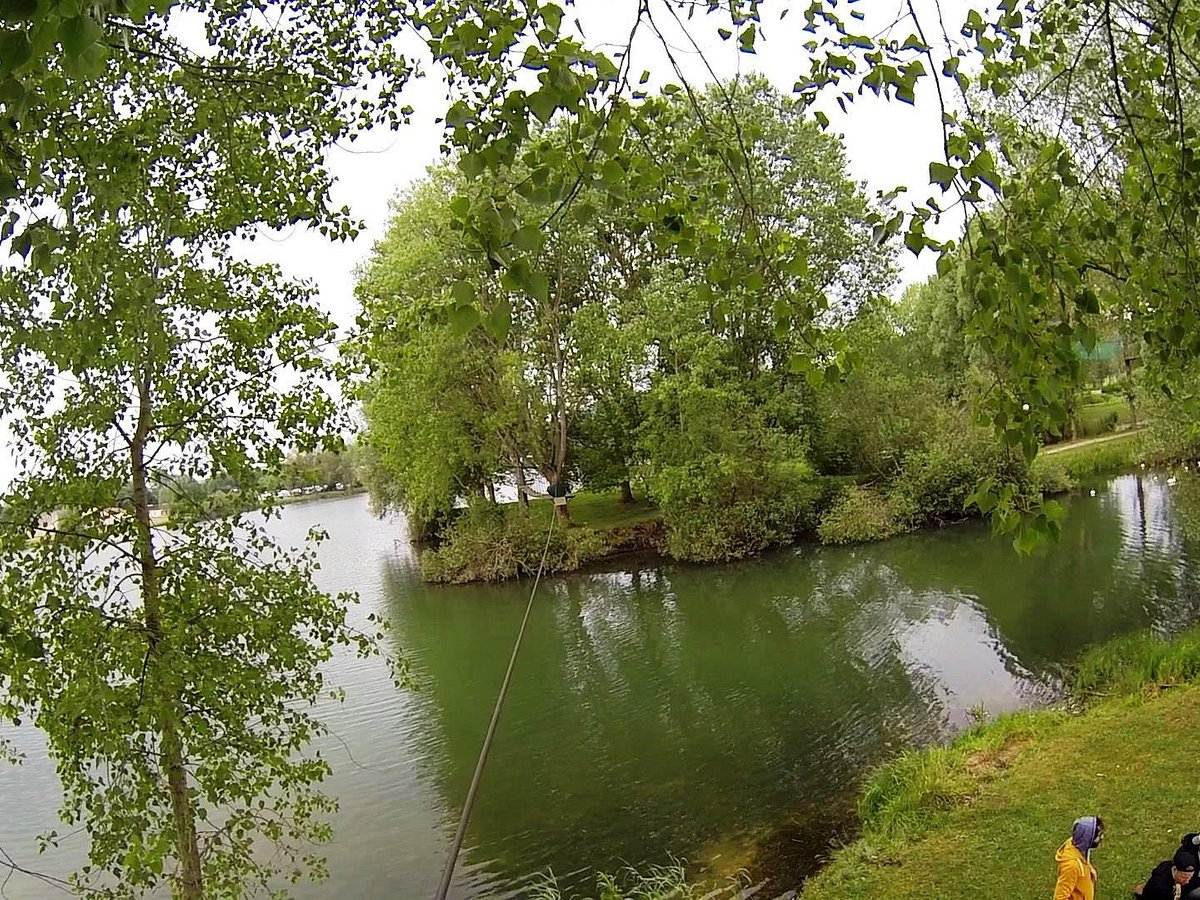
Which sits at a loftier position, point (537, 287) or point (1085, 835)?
point (537, 287)

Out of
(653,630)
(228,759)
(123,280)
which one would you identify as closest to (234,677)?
(228,759)

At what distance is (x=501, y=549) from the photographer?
2509 centimetres

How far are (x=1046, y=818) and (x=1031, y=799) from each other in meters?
0.46

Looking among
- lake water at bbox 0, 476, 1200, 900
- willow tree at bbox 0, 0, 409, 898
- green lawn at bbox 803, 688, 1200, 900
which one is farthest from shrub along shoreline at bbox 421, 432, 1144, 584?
willow tree at bbox 0, 0, 409, 898

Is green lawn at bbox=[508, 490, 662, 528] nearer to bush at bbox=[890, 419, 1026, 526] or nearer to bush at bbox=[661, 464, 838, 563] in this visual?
bush at bbox=[661, 464, 838, 563]

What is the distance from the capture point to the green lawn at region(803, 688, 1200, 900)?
702 cm

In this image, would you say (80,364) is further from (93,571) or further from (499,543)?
(499,543)

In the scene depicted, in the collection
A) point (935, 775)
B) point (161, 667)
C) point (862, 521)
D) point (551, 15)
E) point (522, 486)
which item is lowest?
point (935, 775)

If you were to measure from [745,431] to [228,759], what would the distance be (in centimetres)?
1989

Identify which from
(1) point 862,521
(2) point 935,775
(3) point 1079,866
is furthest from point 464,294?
(1) point 862,521

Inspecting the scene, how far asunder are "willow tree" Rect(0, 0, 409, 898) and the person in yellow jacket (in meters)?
4.80

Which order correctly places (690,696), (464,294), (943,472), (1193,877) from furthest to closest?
1. (943,472)
2. (690,696)
3. (1193,877)
4. (464,294)

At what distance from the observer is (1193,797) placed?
7598mm

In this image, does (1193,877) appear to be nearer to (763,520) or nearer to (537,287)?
(537,287)
